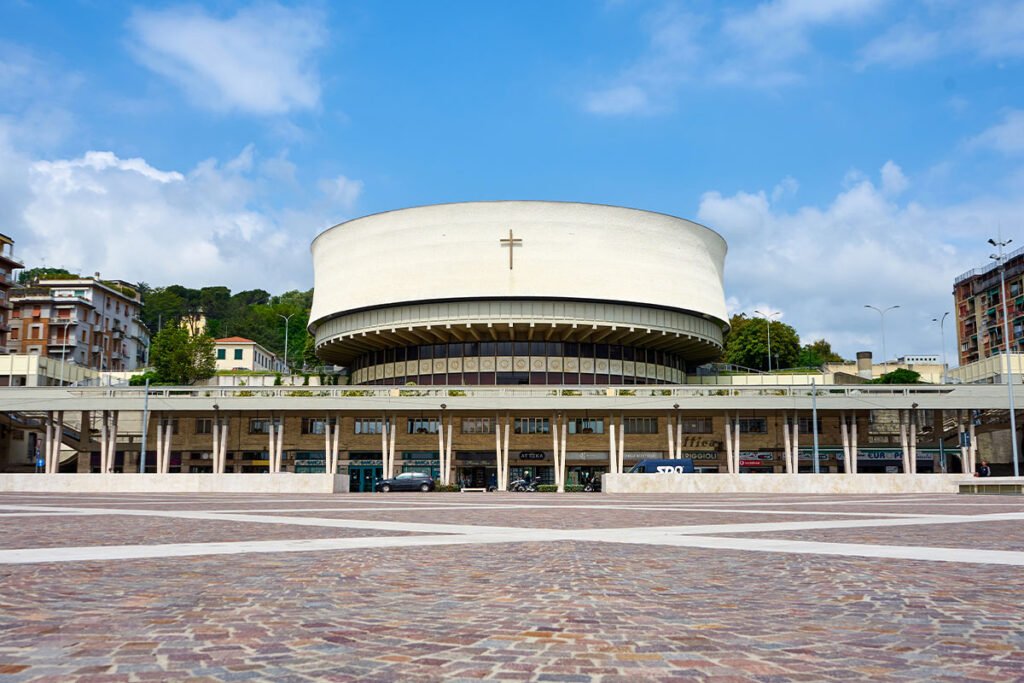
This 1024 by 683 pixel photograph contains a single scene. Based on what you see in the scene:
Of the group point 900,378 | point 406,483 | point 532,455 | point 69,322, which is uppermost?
point 69,322

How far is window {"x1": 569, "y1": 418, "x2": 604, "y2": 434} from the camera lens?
55.8m

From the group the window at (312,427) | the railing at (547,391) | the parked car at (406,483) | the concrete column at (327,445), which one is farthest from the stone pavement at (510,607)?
the window at (312,427)

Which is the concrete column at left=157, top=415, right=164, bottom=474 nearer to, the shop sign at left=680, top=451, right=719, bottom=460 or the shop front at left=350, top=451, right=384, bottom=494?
the shop front at left=350, top=451, right=384, bottom=494

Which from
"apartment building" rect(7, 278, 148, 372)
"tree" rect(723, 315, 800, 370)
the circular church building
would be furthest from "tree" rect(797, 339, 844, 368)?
"apartment building" rect(7, 278, 148, 372)

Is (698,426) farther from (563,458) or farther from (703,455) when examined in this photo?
(563,458)

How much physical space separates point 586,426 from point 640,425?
3.60 m

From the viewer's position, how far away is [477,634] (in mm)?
5406

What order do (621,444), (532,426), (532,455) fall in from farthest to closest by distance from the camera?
1. (532,426)
2. (532,455)
3. (621,444)

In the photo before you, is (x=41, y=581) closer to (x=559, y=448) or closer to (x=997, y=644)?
(x=997, y=644)

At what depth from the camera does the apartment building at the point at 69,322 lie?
95188 millimetres

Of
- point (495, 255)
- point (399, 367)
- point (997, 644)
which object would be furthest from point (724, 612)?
point (399, 367)

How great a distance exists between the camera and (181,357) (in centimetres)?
7494

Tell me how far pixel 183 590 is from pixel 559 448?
1901 inches

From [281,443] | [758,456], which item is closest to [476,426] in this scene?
[281,443]
